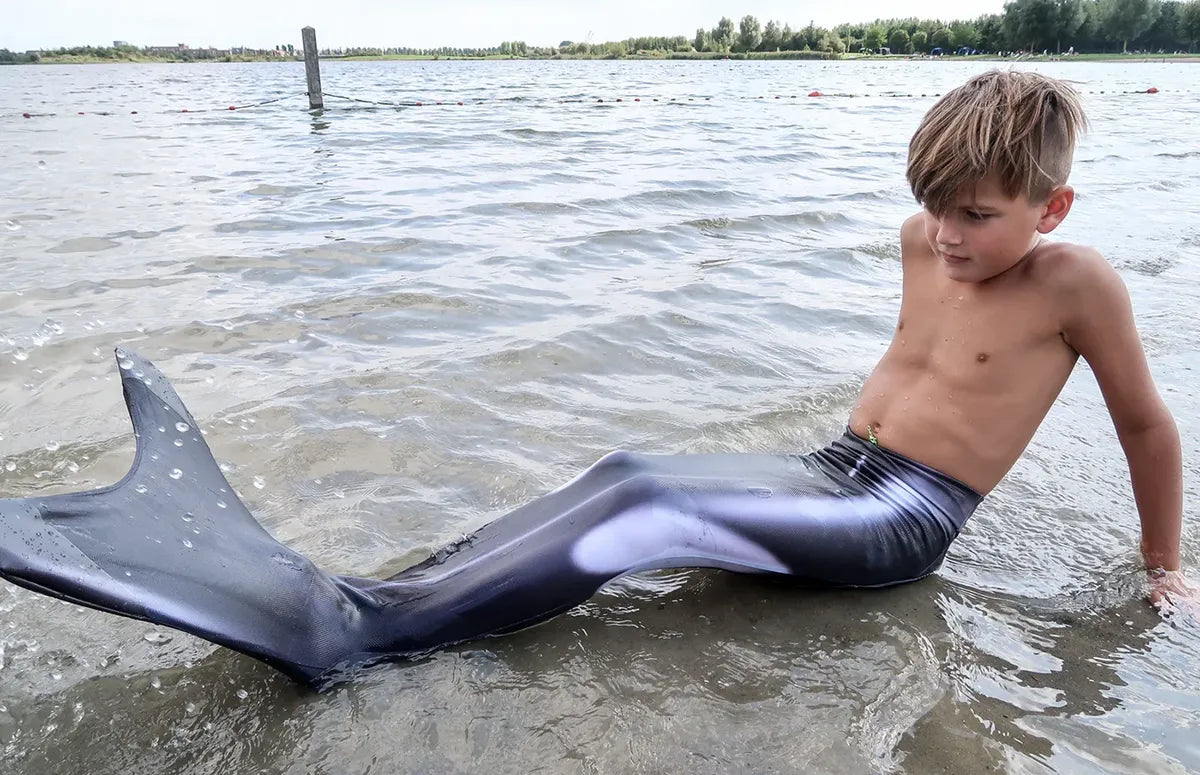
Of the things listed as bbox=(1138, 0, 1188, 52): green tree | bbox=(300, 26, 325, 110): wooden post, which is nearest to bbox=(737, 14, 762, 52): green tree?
bbox=(1138, 0, 1188, 52): green tree

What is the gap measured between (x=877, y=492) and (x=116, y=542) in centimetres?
173

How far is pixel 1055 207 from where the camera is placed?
1.86 m

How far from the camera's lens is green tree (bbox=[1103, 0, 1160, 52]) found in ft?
208

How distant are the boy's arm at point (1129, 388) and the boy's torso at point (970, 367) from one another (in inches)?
2.0

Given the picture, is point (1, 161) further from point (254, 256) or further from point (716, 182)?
point (716, 182)

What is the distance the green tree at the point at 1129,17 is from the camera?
2501 inches

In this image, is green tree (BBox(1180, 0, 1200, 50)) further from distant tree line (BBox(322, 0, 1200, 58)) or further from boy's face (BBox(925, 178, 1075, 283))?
boy's face (BBox(925, 178, 1075, 283))

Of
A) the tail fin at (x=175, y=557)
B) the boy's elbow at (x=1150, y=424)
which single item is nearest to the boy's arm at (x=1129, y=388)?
the boy's elbow at (x=1150, y=424)

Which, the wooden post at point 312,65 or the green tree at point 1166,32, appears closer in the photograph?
the wooden post at point 312,65

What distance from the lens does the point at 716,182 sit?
8.47m

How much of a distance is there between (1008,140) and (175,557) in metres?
1.95

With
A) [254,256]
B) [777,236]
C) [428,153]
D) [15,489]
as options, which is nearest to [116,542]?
[15,489]

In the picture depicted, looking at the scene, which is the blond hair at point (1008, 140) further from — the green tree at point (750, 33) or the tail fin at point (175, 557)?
the green tree at point (750, 33)

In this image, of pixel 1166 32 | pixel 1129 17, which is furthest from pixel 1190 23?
pixel 1129 17
